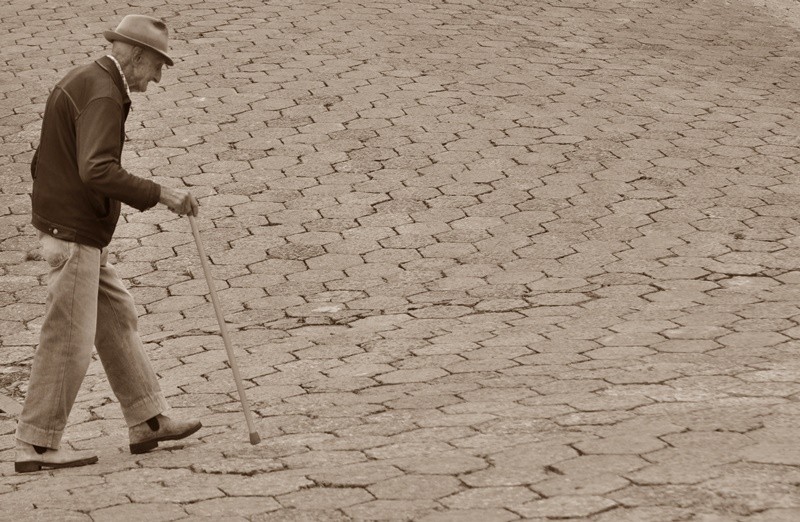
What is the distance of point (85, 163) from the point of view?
16.1 ft

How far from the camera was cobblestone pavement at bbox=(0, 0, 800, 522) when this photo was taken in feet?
15.5

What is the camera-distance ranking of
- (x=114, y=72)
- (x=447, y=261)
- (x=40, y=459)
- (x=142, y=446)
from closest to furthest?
1. (x=114, y=72)
2. (x=40, y=459)
3. (x=142, y=446)
4. (x=447, y=261)

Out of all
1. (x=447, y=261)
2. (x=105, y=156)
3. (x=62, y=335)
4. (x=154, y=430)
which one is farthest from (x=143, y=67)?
(x=447, y=261)

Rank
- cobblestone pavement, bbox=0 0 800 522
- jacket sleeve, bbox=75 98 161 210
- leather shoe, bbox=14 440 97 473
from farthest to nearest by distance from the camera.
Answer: leather shoe, bbox=14 440 97 473
jacket sleeve, bbox=75 98 161 210
cobblestone pavement, bbox=0 0 800 522

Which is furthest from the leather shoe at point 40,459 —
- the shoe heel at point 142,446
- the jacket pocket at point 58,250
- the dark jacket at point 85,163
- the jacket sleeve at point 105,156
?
the jacket sleeve at point 105,156

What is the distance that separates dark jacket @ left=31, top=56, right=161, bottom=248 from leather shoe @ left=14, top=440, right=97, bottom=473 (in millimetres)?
852

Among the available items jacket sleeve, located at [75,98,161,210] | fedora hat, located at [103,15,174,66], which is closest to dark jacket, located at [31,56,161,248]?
jacket sleeve, located at [75,98,161,210]

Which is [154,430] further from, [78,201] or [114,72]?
[114,72]

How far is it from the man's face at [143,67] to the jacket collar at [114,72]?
0.08 m

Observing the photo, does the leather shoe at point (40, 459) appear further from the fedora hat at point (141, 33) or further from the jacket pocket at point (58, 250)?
the fedora hat at point (141, 33)

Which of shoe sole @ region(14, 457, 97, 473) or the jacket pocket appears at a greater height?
the jacket pocket

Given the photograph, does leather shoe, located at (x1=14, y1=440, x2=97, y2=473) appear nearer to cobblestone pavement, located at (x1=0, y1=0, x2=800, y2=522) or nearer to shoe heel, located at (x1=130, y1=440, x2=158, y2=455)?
cobblestone pavement, located at (x1=0, y1=0, x2=800, y2=522)

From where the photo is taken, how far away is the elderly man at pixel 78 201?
4.96 m

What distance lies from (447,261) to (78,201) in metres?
3.24
